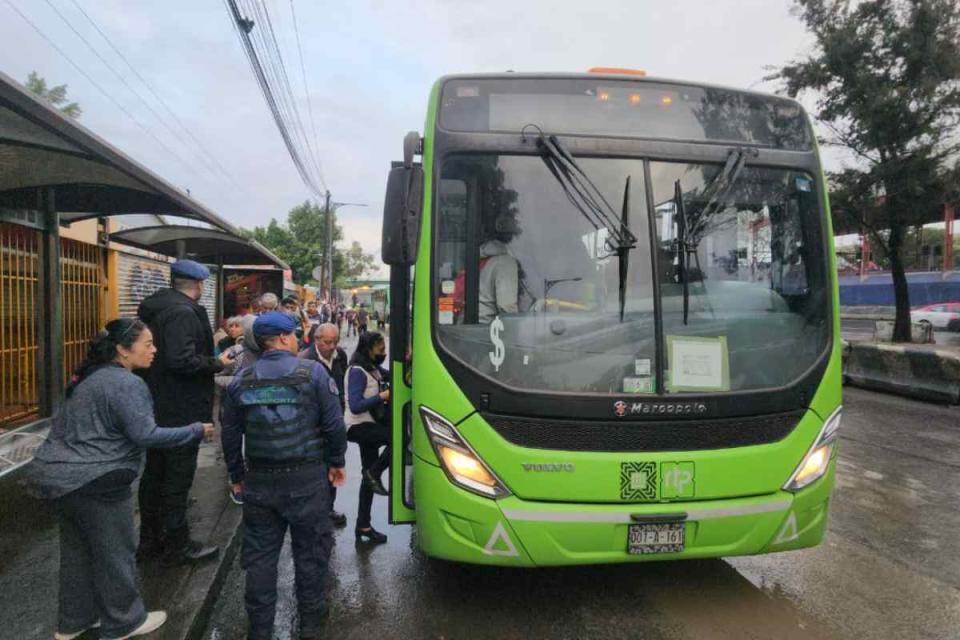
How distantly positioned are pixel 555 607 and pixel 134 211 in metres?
6.25

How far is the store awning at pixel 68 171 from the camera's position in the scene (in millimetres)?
3623

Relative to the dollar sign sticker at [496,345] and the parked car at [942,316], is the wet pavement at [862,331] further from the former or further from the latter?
the dollar sign sticker at [496,345]

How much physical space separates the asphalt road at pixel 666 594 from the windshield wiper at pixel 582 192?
6.70ft

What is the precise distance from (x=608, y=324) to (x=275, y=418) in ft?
5.70

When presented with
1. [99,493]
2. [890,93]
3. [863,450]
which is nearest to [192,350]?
[99,493]

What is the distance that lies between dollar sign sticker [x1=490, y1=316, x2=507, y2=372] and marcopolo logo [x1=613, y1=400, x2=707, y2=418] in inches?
24.3

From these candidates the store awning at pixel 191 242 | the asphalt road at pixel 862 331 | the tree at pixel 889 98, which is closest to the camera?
the store awning at pixel 191 242

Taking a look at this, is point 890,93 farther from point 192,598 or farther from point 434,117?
point 192,598

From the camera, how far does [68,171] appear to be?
5297 mm

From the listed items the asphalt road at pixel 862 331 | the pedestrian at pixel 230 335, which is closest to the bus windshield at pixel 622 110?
the pedestrian at pixel 230 335

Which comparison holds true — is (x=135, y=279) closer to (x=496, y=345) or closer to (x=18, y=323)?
(x=18, y=323)

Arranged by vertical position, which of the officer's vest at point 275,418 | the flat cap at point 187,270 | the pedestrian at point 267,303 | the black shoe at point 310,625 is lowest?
the black shoe at point 310,625

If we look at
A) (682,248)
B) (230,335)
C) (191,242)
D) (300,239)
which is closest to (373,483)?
(682,248)

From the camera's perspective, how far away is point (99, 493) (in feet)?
9.60
